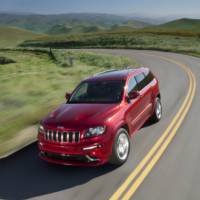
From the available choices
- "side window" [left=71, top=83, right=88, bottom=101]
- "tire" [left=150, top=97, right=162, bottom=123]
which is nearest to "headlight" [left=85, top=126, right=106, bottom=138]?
"side window" [left=71, top=83, right=88, bottom=101]

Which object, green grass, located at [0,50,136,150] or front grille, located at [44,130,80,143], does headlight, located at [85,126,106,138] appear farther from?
green grass, located at [0,50,136,150]

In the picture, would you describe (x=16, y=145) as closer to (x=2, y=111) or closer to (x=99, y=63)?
(x=2, y=111)

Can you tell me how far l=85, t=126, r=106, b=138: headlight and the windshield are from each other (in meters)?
1.38

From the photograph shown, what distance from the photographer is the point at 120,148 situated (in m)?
8.73

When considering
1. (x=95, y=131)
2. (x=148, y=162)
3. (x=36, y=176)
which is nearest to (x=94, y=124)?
(x=95, y=131)

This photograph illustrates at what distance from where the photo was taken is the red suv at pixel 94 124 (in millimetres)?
8188

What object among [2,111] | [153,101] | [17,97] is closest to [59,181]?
[153,101]

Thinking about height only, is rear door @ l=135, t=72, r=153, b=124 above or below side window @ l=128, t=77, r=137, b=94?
below

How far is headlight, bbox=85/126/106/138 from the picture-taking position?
8188mm

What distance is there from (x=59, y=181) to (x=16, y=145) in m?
2.90

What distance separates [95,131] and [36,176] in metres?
1.62

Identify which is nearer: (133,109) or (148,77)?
(133,109)

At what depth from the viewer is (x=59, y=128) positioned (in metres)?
8.33

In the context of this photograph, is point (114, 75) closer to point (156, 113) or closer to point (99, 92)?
point (99, 92)
